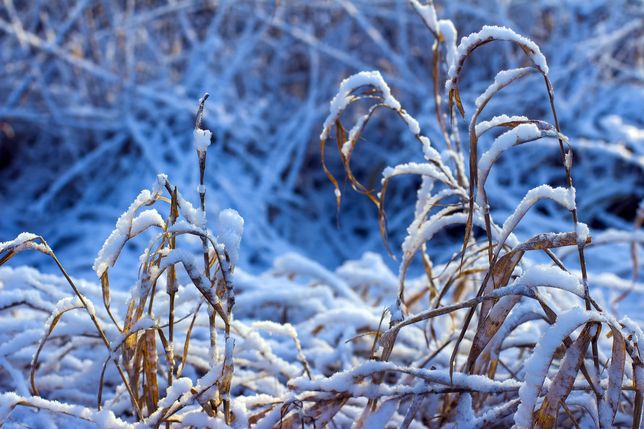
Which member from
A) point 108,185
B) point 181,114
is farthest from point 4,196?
point 181,114

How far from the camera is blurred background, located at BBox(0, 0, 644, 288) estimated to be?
2.58 m

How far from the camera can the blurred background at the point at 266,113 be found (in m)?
2.58

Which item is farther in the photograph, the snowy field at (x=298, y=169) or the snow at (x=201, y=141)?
the snowy field at (x=298, y=169)

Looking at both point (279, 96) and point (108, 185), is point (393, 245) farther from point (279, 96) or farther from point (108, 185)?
point (108, 185)

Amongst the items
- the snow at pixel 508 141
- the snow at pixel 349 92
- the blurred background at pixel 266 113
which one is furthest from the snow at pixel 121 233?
the blurred background at pixel 266 113

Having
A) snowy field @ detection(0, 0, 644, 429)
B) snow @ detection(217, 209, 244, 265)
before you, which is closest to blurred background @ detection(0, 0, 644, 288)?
snowy field @ detection(0, 0, 644, 429)

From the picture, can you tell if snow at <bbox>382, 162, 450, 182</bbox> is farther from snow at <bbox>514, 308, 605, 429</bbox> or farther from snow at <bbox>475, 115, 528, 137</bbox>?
snow at <bbox>514, 308, 605, 429</bbox>

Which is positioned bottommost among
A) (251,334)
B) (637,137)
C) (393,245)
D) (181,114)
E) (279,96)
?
(251,334)

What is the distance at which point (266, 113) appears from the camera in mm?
3115

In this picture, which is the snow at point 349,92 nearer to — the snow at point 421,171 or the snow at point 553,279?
the snow at point 421,171

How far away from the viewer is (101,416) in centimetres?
76


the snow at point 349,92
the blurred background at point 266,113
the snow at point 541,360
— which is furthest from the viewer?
the blurred background at point 266,113

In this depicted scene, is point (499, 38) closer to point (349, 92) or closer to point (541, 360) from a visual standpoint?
point (349, 92)

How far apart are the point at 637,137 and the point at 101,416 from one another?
1.53 m
